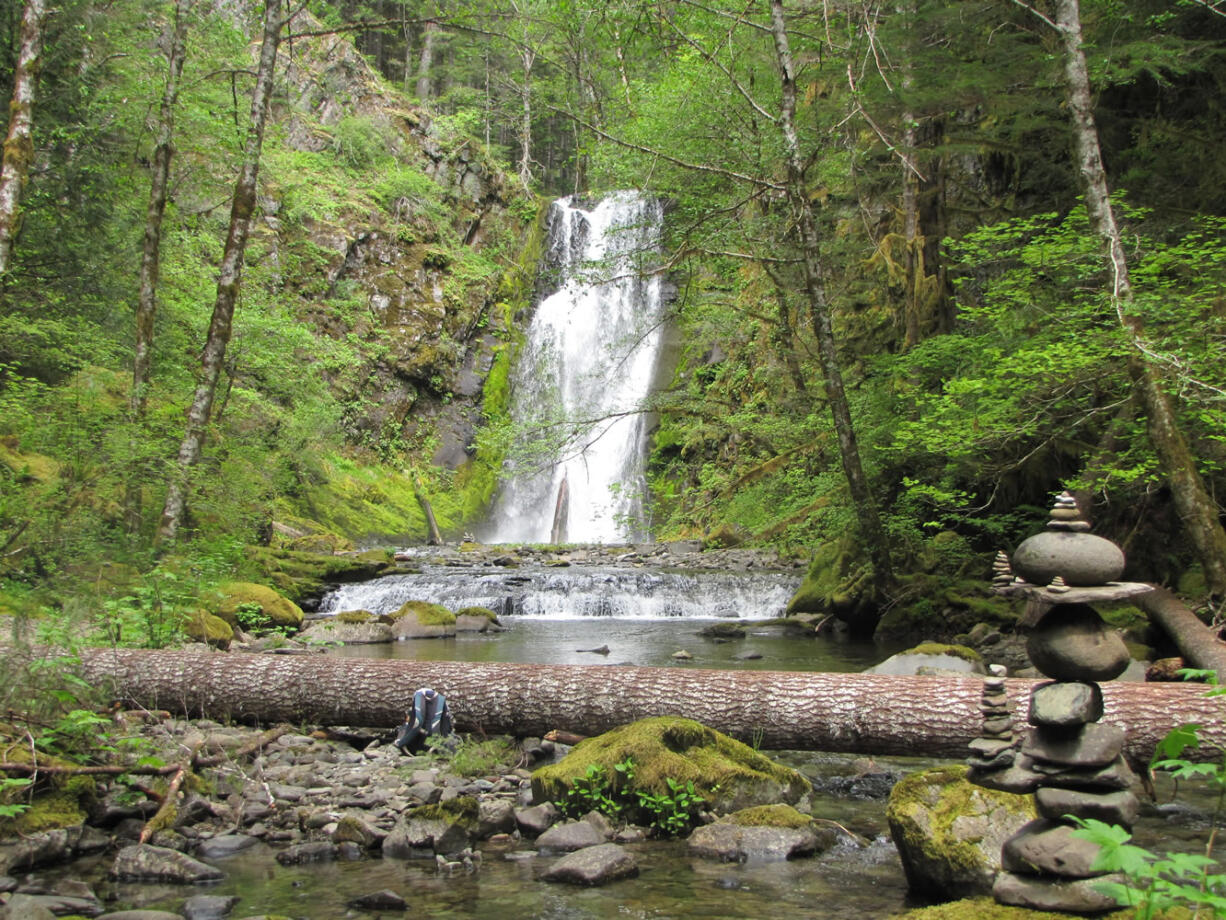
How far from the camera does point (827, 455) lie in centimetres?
1417

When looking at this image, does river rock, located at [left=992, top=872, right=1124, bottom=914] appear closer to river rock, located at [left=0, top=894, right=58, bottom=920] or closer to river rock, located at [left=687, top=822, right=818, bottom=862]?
river rock, located at [left=687, top=822, right=818, bottom=862]

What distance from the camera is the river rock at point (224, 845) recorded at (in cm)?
441

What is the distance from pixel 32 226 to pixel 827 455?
12.7 meters

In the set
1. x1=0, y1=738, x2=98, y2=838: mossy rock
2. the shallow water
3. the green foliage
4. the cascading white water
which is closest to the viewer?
the green foliage

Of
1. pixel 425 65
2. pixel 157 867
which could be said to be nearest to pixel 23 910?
pixel 157 867

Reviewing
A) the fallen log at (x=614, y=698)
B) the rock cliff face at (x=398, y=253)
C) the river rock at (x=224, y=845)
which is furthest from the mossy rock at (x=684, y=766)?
the rock cliff face at (x=398, y=253)

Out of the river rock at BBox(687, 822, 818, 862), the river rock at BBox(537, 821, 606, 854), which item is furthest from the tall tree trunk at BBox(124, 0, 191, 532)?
the river rock at BBox(687, 822, 818, 862)

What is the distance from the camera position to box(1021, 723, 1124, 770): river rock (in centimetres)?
269

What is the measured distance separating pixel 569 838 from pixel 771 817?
1.18 m

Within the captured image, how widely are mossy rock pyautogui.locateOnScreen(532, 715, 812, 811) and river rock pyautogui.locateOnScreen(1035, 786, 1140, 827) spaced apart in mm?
2417

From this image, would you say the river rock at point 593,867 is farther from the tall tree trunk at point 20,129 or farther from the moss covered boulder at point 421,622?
the moss covered boulder at point 421,622

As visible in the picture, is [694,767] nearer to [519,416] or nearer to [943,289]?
[943,289]

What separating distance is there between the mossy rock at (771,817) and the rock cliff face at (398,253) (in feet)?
80.7

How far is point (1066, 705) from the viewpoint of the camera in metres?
2.75
